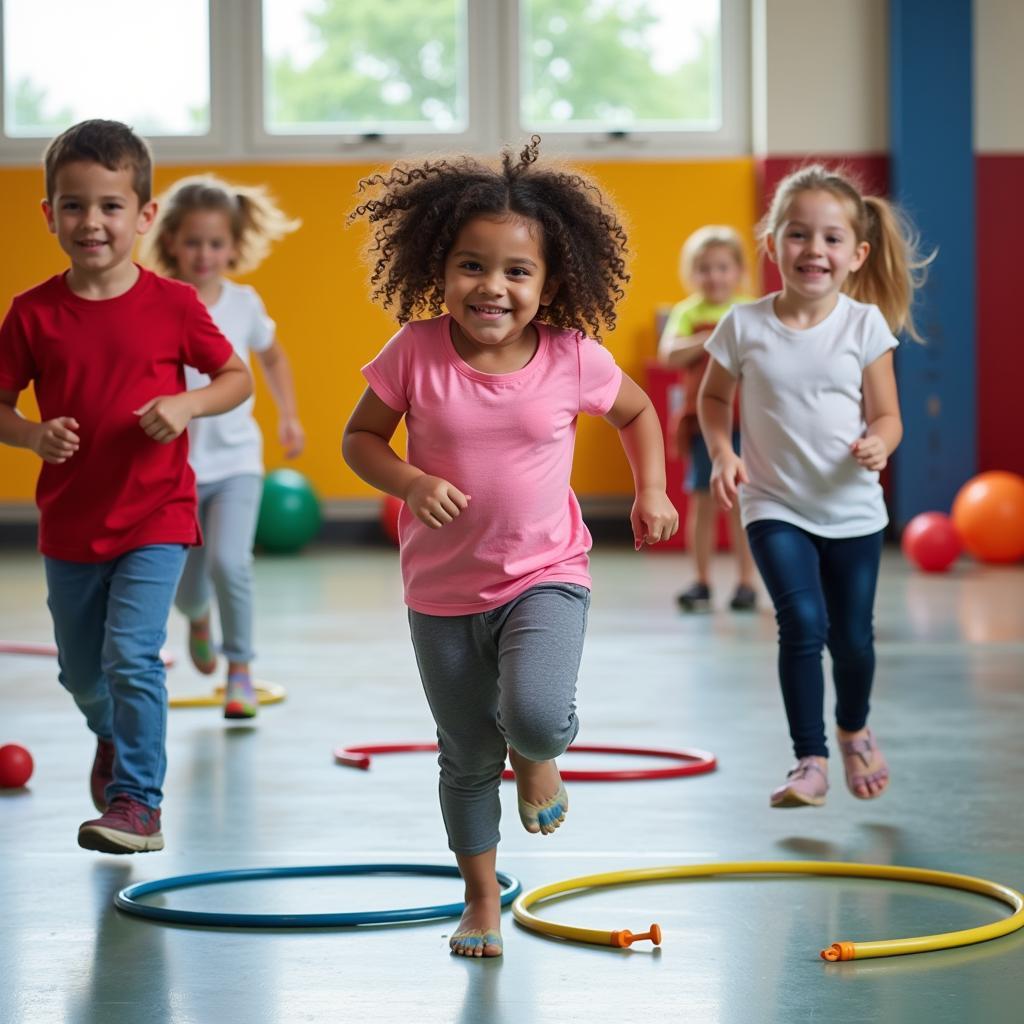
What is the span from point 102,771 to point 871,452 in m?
1.54

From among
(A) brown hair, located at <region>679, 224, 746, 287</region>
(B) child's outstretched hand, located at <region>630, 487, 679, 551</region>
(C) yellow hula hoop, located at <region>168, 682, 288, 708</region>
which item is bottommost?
(C) yellow hula hoop, located at <region>168, 682, 288, 708</region>

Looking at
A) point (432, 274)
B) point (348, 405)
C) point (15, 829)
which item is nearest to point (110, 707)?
point (15, 829)

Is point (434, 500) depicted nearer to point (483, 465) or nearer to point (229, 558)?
point (483, 465)

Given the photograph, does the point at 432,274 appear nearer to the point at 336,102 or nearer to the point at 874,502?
the point at 874,502

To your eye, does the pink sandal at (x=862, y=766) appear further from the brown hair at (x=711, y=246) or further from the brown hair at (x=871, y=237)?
the brown hair at (x=711, y=246)

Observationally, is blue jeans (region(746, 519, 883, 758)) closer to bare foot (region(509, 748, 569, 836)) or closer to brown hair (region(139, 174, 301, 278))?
bare foot (region(509, 748, 569, 836))

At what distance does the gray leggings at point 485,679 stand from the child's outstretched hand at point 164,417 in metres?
0.65

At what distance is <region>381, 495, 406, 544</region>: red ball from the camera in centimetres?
940

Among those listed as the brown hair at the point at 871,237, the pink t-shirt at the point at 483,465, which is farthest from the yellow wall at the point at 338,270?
the pink t-shirt at the point at 483,465

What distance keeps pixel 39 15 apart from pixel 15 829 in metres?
7.72

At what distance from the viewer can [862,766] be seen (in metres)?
3.35

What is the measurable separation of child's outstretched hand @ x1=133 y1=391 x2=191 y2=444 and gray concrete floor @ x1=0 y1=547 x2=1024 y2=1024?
0.73 m

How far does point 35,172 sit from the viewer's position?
9672 mm

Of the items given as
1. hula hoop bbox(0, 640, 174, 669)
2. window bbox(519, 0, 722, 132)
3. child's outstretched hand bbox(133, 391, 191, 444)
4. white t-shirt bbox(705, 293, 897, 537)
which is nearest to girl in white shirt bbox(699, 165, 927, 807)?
white t-shirt bbox(705, 293, 897, 537)
